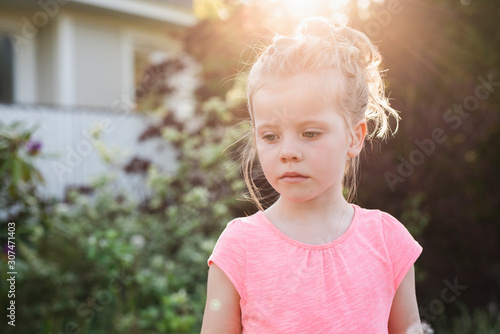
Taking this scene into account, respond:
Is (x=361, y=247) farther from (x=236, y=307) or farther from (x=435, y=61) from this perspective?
(x=435, y=61)

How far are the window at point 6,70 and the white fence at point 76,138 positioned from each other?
1.51 metres

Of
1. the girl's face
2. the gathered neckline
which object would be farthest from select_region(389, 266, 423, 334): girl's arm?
the girl's face

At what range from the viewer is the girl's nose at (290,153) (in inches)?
46.5

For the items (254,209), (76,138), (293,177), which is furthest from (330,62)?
(76,138)

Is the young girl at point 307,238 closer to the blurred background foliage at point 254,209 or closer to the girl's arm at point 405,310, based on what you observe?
the girl's arm at point 405,310

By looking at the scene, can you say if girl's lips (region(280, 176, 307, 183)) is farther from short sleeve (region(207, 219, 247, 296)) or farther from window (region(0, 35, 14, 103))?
window (region(0, 35, 14, 103))

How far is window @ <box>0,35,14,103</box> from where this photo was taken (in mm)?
7723

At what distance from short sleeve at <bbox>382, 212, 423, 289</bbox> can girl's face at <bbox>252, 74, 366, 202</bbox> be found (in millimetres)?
231

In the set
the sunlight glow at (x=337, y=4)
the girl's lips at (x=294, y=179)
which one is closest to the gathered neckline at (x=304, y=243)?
the girl's lips at (x=294, y=179)

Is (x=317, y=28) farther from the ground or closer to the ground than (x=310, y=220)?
farther from the ground

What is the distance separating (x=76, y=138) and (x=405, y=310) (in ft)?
20.6

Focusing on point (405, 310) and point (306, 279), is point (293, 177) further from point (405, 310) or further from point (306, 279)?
point (405, 310)

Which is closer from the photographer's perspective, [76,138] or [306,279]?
[306,279]

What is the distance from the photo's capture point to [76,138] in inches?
272
